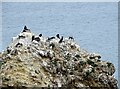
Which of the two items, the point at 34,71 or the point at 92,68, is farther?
the point at 92,68

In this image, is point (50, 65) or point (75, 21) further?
point (75, 21)

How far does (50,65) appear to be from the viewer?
4.57 meters

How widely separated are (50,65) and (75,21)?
3.20 feet

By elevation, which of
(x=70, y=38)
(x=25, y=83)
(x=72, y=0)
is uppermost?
(x=72, y=0)

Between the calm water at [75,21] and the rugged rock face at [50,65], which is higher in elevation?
the calm water at [75,21]

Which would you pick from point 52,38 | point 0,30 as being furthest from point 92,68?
point 0,30

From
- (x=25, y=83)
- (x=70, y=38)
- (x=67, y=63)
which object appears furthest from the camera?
(x=70, y=38)

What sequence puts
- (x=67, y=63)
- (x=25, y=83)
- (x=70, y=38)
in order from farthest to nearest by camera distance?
(x=70, y=38) < (x=67, y=63) < (x=25, y=83)

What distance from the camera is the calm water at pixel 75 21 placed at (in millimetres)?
5238

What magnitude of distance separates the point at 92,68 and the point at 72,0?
109cm

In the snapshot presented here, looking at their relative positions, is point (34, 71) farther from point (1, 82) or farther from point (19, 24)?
point (19, 24)

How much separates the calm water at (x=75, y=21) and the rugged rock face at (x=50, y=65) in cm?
33

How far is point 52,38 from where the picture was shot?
4.93 m

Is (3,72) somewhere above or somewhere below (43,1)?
below
